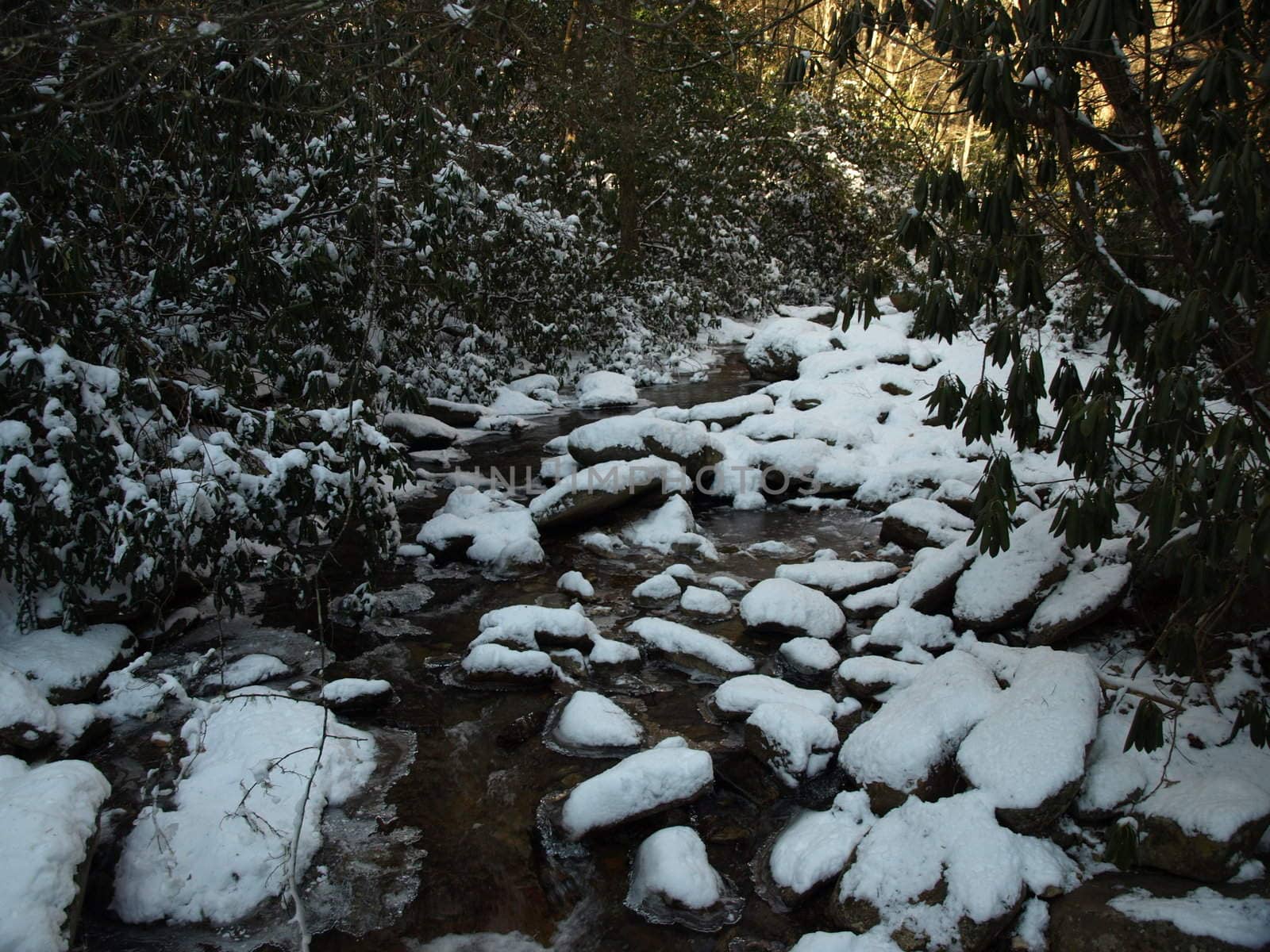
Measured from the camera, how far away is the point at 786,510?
7.76 meters

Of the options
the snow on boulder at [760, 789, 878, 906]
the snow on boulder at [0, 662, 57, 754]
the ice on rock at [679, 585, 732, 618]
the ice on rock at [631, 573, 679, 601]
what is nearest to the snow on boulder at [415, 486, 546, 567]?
the ice on rock at [631, 573, 679, 601]

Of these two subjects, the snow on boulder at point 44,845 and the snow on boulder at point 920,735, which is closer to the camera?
the snow on boulder at point 44,845

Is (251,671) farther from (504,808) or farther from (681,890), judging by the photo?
(681,890)

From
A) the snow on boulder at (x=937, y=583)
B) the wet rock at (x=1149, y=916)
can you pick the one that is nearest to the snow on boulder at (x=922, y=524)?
A: the snow on boulder at (x=937, y=583)

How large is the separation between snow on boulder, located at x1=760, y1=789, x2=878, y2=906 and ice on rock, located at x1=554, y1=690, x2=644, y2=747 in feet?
3.04

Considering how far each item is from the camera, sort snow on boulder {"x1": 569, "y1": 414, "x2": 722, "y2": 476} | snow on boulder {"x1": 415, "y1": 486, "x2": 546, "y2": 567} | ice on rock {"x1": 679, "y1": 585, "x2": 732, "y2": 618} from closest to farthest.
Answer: ice on rock {"x1": 679, "y1": 585, "x2": 732, "y2": 618}, snow on boulder {"x1": 415, "y1": 486, "x2": 546, "y2": 567}, snow on boulder {"x1": 569, "y1": 414, "x2": 722, "y2": 476}

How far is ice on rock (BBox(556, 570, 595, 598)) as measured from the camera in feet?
19.3

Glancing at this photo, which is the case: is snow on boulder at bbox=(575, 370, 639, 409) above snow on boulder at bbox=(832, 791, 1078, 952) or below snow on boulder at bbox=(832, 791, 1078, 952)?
below

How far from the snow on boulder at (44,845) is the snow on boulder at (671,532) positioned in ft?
13.9

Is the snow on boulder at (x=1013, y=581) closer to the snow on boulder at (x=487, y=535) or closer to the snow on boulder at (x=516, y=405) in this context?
the snow on boulder at (x=487, y=535)

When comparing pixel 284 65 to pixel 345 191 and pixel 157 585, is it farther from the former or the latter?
pixel 157 585

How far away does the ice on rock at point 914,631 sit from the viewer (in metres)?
4.78

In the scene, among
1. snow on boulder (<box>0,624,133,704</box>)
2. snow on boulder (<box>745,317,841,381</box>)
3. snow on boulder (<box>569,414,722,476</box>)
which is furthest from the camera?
snow on boulder (<box>745,317,841,381</box>)

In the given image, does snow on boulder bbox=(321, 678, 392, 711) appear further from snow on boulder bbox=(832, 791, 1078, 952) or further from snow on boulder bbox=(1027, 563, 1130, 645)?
snow on boulder bbox=(1027, 563, 1130, 645)
